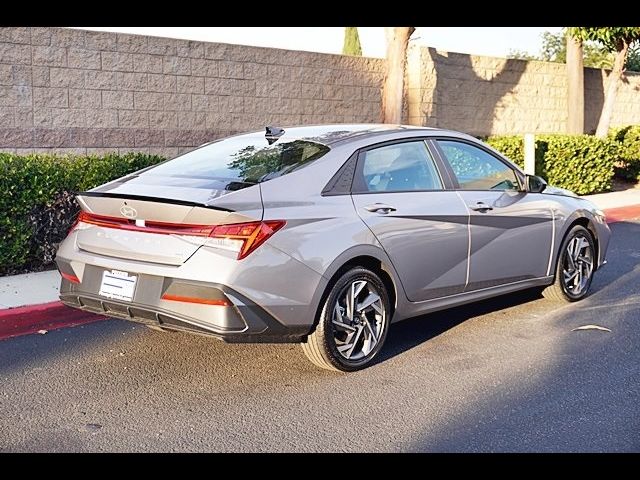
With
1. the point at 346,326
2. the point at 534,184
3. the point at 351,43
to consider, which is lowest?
the point at 346,326

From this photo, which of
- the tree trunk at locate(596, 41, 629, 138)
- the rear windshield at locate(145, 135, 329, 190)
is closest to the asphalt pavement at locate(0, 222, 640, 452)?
the rear windshield at locate(145, 135, 329, 190)

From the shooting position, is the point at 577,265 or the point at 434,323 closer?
the point at 434,323

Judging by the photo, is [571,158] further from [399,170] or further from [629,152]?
[399,170]

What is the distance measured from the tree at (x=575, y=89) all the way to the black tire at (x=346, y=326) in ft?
45.5

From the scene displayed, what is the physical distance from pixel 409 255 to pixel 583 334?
166cm

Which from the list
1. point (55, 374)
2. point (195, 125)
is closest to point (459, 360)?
point (55, 374)

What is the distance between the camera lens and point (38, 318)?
582 centimetres

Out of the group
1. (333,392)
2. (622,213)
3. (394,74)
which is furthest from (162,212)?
(622,213)

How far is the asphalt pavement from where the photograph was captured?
3803 mm

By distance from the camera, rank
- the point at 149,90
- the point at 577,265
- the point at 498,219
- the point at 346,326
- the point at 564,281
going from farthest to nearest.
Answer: the point at 149,90 → the point at 577,265 → the point at 564,281 → the point at 498,219 → the point at 346,326

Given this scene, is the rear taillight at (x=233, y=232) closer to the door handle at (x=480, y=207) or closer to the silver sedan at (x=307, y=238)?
the silver sedan at (x=307, y=238)

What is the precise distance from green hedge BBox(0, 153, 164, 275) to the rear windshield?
95.7 inches

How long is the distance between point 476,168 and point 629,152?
38.9 feet
